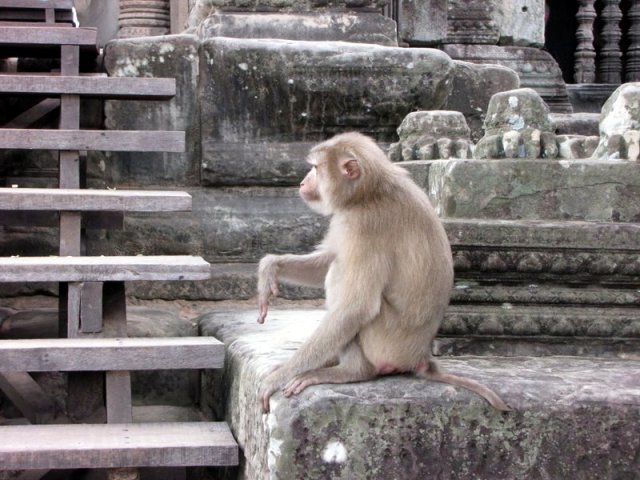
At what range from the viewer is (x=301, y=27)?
5309mm

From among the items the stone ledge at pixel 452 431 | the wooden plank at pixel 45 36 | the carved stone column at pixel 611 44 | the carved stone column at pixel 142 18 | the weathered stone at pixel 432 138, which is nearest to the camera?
the stone ledge at pixel 452 431

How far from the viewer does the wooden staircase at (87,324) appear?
10.6ft

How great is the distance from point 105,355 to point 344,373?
2.81 feet

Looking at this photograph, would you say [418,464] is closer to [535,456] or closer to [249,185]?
[535,456]

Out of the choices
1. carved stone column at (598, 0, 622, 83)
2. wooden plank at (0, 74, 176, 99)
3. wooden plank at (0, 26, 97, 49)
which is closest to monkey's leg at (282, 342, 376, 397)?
wooden plank at (0, 74, 176, 99)

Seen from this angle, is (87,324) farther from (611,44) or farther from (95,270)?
(611,44)

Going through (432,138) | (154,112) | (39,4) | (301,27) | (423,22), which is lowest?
(432,138)

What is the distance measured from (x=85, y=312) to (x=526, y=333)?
146 cm

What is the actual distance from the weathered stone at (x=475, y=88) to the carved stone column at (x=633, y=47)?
4.00 metres

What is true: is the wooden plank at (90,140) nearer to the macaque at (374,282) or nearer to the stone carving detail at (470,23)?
the macaque at (374,282)

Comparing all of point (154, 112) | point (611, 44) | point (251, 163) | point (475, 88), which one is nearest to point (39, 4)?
point (154, 112)

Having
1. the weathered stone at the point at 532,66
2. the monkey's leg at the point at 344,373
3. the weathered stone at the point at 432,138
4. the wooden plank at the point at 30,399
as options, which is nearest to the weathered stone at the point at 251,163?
the weathered stone at the point at 432,138

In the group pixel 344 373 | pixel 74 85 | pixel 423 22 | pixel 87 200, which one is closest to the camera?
pixel 344 373

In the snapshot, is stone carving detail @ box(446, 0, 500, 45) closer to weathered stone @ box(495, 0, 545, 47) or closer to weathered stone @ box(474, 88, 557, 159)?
weathered stone @ box(495, 0, 545, 47)
